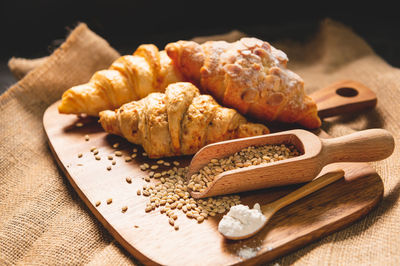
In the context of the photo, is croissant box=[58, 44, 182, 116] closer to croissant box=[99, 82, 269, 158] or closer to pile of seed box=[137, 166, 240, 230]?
croissant box=[99, 82, 269, 158]

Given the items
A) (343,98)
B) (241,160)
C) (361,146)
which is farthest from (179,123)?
(343,98)

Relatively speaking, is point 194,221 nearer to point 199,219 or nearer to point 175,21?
point 199,219

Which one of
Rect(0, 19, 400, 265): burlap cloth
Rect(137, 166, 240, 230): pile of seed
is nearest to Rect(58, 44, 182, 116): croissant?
Rect(0, 19, 400, 265): burlap cloth

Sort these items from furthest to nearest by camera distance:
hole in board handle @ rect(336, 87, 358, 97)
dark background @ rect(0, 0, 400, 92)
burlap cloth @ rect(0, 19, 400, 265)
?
dark background @ rect(0, 0, 400, 92) < hole in board handle @ rect(336, 87, 358, 97) < burlap cloth @ rect(0, 19, 400, 265)

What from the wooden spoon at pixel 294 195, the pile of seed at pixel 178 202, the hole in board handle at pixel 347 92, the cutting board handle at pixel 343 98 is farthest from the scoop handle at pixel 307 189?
the hole in board handle at pixel 347 92

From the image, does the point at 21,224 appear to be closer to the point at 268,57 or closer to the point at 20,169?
the point at 20,169

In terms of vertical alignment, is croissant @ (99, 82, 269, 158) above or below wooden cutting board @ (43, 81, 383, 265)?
above

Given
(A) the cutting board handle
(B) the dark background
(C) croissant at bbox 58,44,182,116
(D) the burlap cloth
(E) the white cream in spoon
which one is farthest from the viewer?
(B) the dark background
